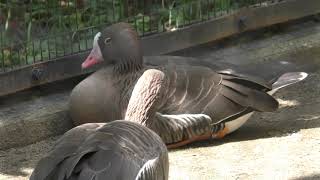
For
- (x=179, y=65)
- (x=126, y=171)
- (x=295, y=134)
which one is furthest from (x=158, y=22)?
(x=126, y=171)

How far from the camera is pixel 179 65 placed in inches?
260

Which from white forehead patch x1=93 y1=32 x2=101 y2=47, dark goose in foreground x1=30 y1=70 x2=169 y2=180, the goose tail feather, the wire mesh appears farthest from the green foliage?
dark goose in foreground x1=30 y1=70 x2=169 y2=180

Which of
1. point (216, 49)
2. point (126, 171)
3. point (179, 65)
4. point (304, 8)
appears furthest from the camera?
point (304, 8)

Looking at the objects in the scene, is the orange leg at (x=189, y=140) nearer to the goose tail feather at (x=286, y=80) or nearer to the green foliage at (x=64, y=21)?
the goose tail feather at (x=286, y=80)

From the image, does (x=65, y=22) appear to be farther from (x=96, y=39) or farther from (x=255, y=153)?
(x=255, y=153)

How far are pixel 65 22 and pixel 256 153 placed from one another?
79.0 inches

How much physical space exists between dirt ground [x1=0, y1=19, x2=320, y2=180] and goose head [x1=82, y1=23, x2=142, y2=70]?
0.75 metres

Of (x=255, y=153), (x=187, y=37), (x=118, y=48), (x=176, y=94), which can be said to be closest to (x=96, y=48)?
(x=118, y=48)

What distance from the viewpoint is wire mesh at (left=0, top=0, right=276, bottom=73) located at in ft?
22.4

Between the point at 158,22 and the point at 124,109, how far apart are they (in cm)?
151

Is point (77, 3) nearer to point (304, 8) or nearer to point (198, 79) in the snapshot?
point (198, 79)

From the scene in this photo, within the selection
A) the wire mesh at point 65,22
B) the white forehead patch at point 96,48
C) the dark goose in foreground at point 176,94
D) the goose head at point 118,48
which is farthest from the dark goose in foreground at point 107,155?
the wire mesh at point 65,22

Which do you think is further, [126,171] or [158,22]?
[158,22]

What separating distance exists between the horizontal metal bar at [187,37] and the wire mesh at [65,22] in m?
0.08
